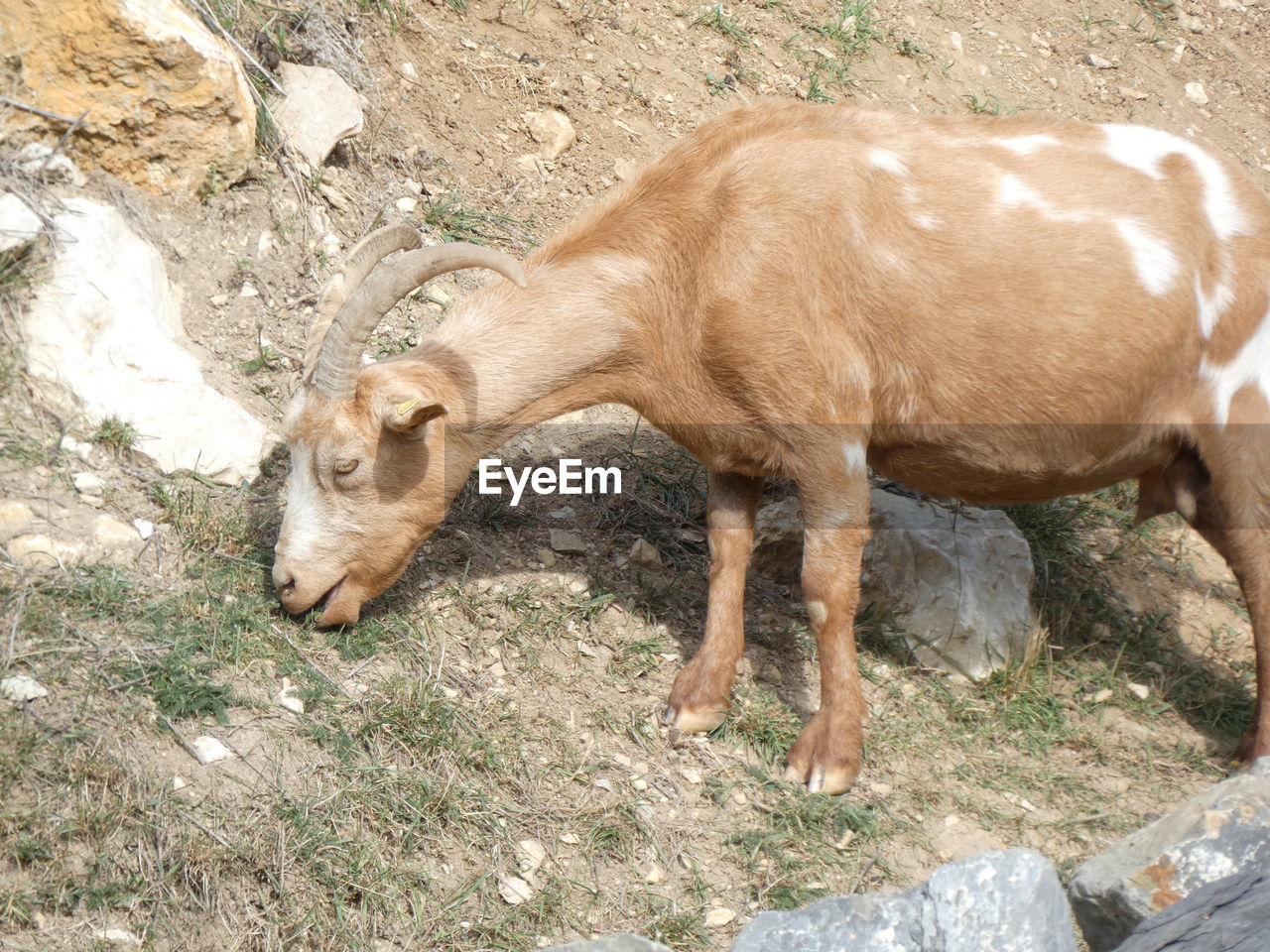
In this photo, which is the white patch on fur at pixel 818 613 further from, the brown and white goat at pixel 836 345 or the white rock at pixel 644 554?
the white rock at pixel 644 554

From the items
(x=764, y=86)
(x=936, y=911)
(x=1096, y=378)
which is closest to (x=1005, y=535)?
(x=1096, y=378)

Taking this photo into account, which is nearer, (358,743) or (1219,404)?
(358,743)

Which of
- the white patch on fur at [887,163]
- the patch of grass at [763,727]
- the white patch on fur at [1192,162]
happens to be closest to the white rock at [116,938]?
the patch of grass at [763,727]

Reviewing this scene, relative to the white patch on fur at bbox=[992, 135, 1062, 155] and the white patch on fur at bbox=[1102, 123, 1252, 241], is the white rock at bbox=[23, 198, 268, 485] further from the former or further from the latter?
the white patch on fur at bbox=[1102, 123, 1252, 241]

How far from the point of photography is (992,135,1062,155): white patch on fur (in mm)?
5426

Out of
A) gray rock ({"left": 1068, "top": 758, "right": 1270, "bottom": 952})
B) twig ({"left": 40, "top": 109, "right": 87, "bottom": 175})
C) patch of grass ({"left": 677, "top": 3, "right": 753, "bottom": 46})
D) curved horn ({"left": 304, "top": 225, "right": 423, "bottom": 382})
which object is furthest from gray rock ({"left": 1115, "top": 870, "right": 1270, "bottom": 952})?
patch of grass ({"left": 677, "top": 3, "right": 753, "bottom": 46})

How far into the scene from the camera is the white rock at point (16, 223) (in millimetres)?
5426

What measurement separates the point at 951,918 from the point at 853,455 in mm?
2121

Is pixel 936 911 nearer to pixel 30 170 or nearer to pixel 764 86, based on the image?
pixel 30 170

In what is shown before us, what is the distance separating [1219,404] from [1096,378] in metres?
0.58

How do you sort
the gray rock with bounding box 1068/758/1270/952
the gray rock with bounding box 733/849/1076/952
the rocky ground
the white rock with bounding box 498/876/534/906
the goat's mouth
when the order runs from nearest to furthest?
1. the gray rock with bounding box 733/849/1076/952
2. the gray rock with bounding box 1068/758/1270/952
3. the rocky ground
4. the white rock with bounding box 498/876/534/906
5. the goat's mouth

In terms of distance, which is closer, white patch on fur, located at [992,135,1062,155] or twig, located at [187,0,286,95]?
white patch on fur, located at [992,135,1062,155]

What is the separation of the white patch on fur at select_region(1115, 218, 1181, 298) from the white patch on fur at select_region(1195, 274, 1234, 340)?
0.14 meters

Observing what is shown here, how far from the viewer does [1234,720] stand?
239 inches
